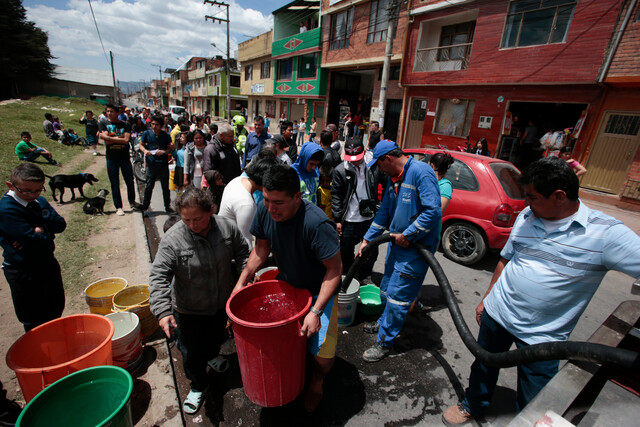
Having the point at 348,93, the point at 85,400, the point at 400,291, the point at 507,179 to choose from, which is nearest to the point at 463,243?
the point at 507,179

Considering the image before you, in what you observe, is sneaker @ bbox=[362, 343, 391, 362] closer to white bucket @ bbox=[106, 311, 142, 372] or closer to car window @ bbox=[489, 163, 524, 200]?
white bucket @ bbox=[106, 311, 142, 372]

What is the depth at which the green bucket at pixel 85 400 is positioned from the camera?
1.60m

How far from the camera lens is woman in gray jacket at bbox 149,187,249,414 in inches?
81.8

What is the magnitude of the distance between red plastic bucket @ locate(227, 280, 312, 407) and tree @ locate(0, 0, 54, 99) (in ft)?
159

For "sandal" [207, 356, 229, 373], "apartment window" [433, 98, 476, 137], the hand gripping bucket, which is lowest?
"sandal" [207, 356, 229, 373]

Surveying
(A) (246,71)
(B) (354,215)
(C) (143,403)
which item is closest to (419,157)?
(B) (354,215)

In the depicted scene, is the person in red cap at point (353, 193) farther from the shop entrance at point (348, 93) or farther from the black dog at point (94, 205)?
the shop entrance at point (348, 93)

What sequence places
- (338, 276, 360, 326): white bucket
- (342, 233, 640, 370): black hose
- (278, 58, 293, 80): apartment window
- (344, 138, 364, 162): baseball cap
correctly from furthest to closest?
(278, 58, 293, 80): apartment window
(344, 138, 364, 162): baseball cap
(338, 276, 360, 326): white bucket
(342, 233, 640, 370): black hose

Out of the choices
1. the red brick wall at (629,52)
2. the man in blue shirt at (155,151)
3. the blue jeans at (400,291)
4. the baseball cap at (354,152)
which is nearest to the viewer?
the blue jeans at (400,291)

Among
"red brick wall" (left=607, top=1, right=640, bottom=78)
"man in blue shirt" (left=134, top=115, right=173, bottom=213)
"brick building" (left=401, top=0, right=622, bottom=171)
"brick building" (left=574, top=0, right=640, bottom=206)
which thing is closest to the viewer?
"man in blue shirt" (left=134, top=115, right=173, bottom=213)

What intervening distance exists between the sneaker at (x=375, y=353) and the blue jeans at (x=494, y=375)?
31.9 inches

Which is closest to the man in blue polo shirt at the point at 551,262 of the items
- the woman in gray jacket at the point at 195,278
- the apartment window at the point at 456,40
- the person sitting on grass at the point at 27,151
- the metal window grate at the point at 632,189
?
the woman in gray jacket at the point at 195,278

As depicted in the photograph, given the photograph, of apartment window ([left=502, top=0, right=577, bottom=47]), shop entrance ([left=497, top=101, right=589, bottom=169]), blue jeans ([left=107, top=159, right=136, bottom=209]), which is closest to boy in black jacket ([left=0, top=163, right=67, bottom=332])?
blue jeans ([left=107, top=159, right=136, bottom=209])

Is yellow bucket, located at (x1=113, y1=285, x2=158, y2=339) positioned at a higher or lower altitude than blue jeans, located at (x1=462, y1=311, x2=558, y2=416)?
lower
